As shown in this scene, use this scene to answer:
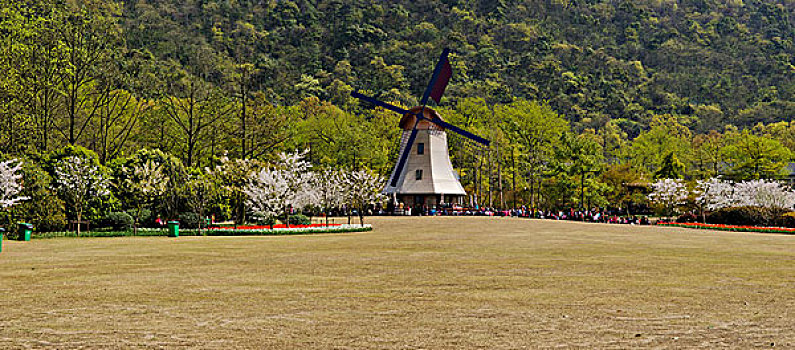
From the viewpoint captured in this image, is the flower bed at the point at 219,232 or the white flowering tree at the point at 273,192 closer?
the flower bed at the point at 219,232

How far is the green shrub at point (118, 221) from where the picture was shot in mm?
43781

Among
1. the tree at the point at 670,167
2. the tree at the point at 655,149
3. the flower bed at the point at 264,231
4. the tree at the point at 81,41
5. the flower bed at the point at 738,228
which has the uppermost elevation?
the tree at the point at 81,41

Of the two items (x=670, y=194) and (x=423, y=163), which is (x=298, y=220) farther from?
(x=670, y=194)

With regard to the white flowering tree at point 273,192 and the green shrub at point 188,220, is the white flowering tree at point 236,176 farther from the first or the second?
the green shrub at point 188,220

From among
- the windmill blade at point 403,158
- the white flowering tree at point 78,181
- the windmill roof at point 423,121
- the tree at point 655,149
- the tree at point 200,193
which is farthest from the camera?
the tree at point 655,149

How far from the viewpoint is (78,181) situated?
4231 centimetres

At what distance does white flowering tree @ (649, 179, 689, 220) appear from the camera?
224 feet

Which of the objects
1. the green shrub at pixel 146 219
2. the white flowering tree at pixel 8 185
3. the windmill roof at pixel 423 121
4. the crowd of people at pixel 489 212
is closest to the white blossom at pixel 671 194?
the crowd of people at pixel 489 212

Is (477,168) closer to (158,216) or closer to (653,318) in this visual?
(158,216)

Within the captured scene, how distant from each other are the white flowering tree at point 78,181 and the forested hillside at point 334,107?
3.73 feet

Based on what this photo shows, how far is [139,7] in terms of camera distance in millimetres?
184875

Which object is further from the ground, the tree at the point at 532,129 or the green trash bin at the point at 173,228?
the tree at the point at 532,129

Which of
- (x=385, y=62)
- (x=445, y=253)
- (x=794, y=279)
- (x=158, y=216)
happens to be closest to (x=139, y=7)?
(x=385, y=62)

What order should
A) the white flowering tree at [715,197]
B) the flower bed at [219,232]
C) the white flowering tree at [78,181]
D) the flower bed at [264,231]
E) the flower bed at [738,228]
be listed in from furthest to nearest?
1. the white flowering tree at [715,197]
2. the flower bed at [738,228]
3. the flower bed at [264,231]
4. the white flowering tree at [78,181]
5. the flower bed at [219,232]
